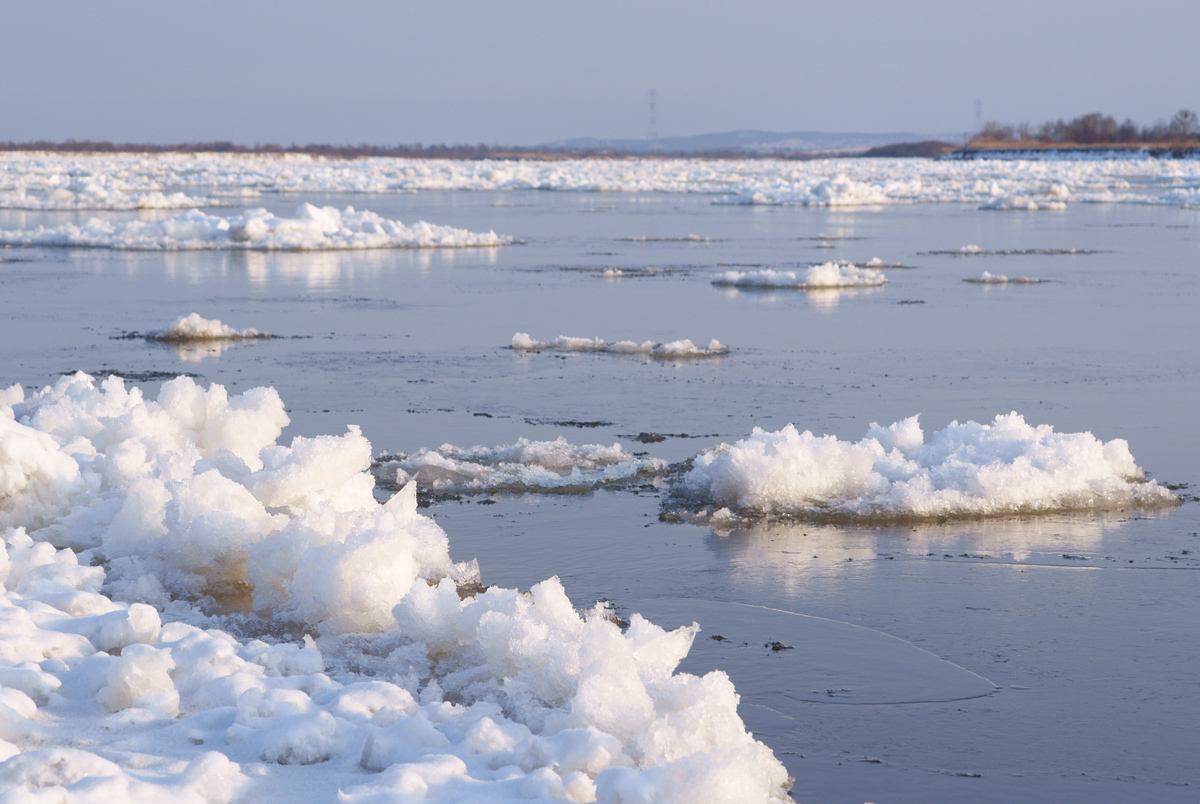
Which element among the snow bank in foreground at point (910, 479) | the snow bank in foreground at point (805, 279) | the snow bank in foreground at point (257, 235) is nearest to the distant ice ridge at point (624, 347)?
the snow bank in foreground at point (910, 479)

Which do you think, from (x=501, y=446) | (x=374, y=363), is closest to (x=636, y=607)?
(x=501, y=446)

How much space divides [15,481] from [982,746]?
180 inches

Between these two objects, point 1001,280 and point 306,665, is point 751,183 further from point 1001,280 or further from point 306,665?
point 306,665

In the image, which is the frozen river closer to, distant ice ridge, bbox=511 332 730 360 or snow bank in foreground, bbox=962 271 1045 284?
distant ice ridge, bbox=511 332 730 360

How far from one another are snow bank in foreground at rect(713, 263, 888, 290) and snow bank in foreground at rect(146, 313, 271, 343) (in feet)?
23.0

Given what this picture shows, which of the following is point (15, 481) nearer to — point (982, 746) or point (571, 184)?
point (982, 746)

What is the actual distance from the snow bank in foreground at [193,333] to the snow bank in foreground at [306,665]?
6.49 m

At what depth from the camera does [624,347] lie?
12.0 metres

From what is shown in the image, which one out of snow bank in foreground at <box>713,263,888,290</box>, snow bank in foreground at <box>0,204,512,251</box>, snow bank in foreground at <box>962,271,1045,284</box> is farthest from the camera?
snow bank in foreground at <box>0,204,512,251</box>

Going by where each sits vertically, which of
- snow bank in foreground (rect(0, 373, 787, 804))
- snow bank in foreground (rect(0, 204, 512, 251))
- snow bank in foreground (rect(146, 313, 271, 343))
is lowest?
snow bank in foreground (rect(0, 373, 787, 804))

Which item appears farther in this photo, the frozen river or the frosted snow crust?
the frosted snow crust

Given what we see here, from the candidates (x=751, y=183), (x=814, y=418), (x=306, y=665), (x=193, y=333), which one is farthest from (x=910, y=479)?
(x=751, y=183)

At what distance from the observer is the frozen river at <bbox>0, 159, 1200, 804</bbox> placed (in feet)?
14.7

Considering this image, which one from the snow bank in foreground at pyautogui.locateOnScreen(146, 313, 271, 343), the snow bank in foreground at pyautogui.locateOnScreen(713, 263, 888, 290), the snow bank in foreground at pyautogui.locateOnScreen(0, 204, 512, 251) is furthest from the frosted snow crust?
the snow bank in foreground at pyautogui.locateOnScreen(146, 313, 271, 343)
